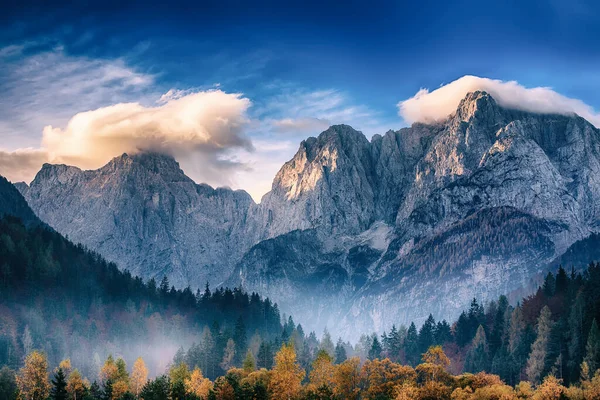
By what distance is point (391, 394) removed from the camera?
16075cm

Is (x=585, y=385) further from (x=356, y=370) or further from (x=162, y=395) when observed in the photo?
(x=162, y=395)

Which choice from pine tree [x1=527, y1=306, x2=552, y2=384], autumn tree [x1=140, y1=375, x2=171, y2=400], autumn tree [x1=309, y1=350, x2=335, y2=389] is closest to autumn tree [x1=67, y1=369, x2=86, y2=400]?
autumn tree [x1=140, y1=375, x2=171, y2=400]

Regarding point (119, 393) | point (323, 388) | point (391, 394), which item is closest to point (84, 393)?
point (119, 393)

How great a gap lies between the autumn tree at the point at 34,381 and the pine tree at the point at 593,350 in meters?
121

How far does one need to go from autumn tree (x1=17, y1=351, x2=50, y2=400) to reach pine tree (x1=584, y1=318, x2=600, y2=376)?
12105 cm

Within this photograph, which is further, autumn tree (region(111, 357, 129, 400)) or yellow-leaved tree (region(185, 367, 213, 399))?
yellow-leaved tree (region(185, 367, 213, 399))

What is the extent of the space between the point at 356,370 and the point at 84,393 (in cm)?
6108

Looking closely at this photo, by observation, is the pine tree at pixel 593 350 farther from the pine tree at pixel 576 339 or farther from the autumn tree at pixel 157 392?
the autumn tree at pixel 157 392

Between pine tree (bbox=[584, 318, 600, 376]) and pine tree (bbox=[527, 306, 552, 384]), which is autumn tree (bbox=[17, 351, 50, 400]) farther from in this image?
pine tree (bbox=[584, 318, 600, 376])

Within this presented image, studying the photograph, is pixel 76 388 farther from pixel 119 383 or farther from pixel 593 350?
pixel 593 350

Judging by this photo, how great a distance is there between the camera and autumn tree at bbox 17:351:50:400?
18250 cm

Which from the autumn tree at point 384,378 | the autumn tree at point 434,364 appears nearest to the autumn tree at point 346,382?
the autumn tree at point 384,378

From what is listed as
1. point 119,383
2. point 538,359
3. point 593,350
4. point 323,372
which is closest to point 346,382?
point 323,372

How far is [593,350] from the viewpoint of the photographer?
170 meters
